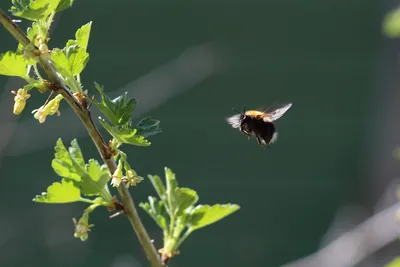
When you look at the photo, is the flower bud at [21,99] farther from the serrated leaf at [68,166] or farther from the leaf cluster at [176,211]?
the leaf cluster at [176,211]

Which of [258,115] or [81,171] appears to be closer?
[81,171]

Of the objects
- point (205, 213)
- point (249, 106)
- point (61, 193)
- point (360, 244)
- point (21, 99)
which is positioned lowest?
point (360, 244)

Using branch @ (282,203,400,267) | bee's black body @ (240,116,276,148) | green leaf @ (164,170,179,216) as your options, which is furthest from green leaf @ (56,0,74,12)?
branch @ (282,203,400,267)

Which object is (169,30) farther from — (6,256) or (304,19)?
(6,256)

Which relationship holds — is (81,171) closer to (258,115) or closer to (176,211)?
(176,211)

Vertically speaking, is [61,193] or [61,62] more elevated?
[61,62]

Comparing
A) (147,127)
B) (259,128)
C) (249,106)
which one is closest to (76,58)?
(147,127)

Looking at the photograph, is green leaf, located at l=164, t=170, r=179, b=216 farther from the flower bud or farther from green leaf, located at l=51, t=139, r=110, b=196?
the flower bud

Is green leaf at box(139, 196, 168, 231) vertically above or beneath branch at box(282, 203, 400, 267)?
above
